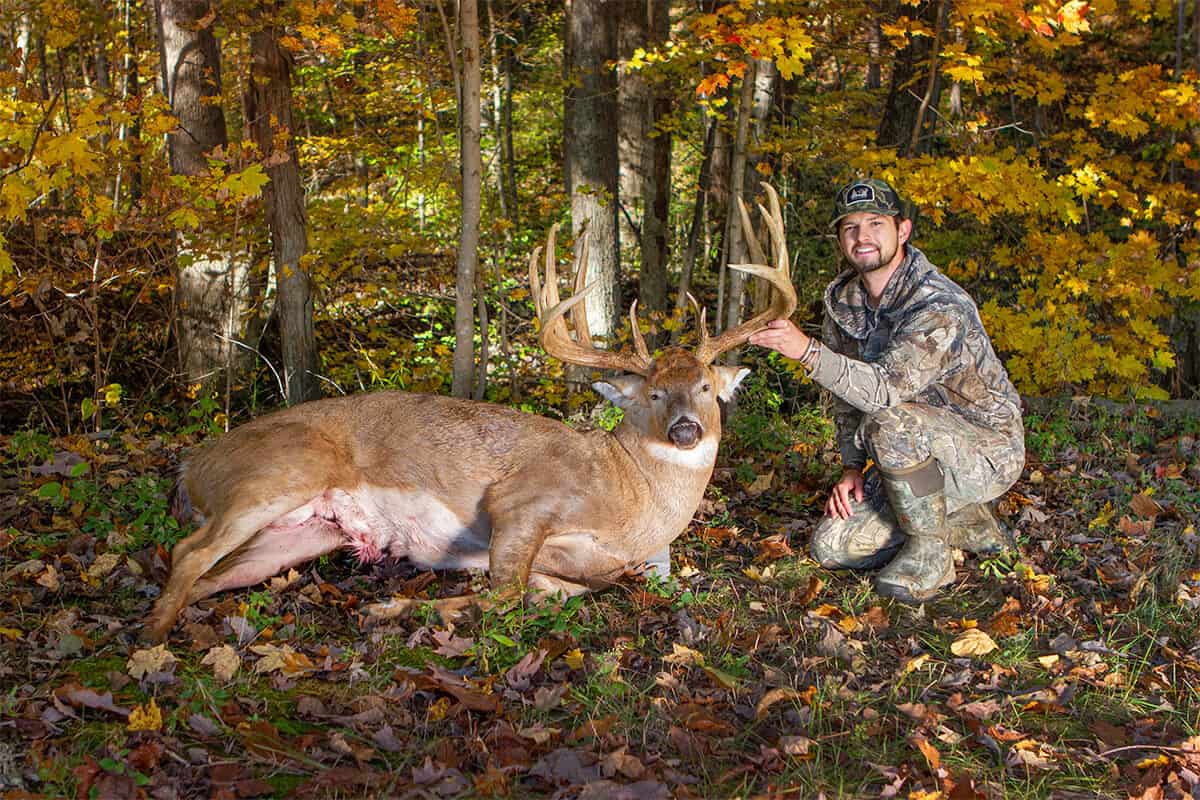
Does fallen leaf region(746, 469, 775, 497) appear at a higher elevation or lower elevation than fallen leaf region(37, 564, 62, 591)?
lower

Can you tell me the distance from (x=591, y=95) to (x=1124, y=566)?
6155 millimetres

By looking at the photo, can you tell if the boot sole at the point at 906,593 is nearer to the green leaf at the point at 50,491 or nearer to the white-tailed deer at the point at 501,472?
the white-tailed deer at the point at 501,472

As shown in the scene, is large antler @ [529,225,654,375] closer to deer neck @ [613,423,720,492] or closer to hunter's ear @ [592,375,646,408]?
hunter's ear @ [592,375,646,408]

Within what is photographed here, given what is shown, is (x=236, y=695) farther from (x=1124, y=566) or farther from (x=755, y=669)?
(x=1124, y=566)

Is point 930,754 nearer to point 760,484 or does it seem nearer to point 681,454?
point 681,454

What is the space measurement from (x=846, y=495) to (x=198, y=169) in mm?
5423

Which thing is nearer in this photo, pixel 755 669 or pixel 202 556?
pixel 755 669

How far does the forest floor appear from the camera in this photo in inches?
131

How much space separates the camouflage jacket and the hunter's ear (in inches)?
36.3

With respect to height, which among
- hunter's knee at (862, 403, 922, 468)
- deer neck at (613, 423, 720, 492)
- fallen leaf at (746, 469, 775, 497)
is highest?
hunter's knee at (862, 403, 922, 468)

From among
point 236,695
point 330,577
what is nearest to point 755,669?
point 236,695

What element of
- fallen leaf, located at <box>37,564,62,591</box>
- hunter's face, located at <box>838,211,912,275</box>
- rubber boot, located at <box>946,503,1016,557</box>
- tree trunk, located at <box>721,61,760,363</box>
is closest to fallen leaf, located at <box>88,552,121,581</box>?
fallen leaf, located at <box>37,564,62,591</box>

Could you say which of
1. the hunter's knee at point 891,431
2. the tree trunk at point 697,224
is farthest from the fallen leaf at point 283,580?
the tree trunk at point 697,224

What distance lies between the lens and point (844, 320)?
605cm
